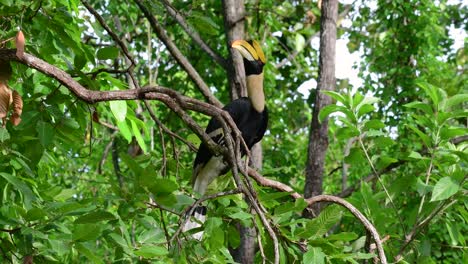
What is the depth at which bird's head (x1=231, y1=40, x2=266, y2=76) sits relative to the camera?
435cm

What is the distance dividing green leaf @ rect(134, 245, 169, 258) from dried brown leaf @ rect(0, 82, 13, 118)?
469 mm

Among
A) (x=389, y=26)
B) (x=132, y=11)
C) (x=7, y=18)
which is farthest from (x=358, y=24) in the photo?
(x=7, y=18)

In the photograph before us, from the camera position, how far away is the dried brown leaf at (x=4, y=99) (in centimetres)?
177

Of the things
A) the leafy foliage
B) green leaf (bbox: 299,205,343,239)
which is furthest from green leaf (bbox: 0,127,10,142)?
green leaf (bbox: 299,205,343,239)

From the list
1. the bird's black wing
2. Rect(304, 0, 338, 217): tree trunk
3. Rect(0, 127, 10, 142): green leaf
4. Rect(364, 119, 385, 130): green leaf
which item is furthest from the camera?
Rect(304, 0, 338, 217): tree trunk

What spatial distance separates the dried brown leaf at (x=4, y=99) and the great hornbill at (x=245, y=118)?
1926 mm

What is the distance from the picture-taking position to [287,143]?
259 inches

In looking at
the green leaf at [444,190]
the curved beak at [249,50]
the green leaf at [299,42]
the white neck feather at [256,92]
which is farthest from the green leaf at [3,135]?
the green leaf at [299,42]

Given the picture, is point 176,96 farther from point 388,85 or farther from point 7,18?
point 388,85

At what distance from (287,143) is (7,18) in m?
4.45

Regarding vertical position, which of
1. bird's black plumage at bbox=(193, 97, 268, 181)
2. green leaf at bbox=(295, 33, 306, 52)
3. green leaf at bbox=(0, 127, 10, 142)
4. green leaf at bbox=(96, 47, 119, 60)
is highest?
green leaf at bbox=(295, 33, 306, 52)

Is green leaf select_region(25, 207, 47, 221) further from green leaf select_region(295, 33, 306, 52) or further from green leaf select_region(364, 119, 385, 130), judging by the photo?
green leaf select_region(295, 33, 306, 52)

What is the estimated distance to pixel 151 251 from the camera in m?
1.59

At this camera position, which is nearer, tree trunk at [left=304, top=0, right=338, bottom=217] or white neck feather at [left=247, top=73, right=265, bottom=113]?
white neck feather at [left=247, top=73, right=265, bottom=113]
